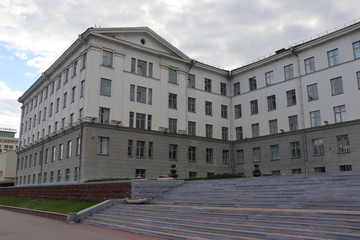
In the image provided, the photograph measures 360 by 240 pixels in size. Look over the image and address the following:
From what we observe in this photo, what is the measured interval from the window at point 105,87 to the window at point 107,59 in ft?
5.48

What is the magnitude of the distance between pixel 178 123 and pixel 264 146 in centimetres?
1040

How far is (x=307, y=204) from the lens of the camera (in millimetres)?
13578

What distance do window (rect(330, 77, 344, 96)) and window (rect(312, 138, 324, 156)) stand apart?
4.89m

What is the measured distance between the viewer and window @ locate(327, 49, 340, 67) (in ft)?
111

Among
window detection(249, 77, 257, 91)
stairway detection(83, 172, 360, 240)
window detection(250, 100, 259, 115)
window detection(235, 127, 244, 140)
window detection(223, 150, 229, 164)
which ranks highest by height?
window detection(249, 77, 257, 91)

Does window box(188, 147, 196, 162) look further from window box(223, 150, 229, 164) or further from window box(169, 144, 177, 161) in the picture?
window box(223, 150, 229, 164)

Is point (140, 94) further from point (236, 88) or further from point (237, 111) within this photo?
point (236, 88)

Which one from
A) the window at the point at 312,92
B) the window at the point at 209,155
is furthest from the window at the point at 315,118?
the window at the point at 209,155

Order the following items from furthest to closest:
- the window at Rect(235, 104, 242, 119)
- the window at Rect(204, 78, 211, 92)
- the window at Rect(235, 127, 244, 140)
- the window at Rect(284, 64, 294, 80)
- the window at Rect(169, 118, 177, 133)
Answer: the window at Rect(235, 104, 242, 119), the window at Rect(204, 78, 211, 92), the window at Rect(235, 127, 244, 140), the window at Rect(169, 118, 177, 133), the window at Rect(284, 64, 294, 80)

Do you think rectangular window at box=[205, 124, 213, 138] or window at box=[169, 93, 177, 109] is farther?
rectangular window at box=[205, 124, 213, 138]

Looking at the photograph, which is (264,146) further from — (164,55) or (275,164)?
(164,55)

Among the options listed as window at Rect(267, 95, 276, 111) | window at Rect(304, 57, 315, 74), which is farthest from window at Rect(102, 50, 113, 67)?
window at Rect(304, 57, 315, 74)

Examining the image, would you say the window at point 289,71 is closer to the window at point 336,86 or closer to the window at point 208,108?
the window at point 336,86

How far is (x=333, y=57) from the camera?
1347 inches
